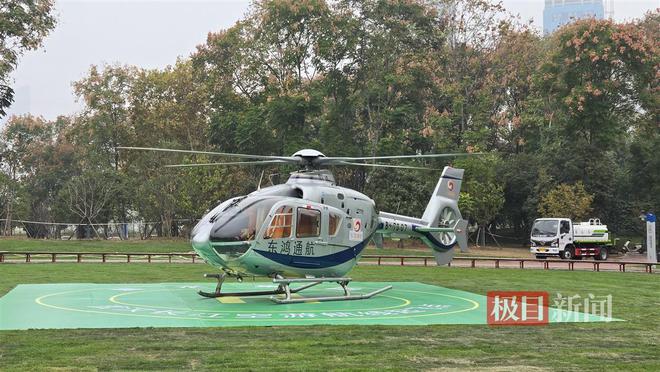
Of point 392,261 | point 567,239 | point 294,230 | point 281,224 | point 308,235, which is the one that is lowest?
point 392,261

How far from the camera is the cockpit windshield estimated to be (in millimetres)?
13445

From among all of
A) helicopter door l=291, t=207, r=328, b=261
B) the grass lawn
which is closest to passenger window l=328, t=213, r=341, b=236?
helicopter door l=291, t=207, r=328, b=261

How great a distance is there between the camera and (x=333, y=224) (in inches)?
595

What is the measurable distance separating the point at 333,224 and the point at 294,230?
3.88 feet

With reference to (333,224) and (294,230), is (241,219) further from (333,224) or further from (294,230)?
A: (333,224)

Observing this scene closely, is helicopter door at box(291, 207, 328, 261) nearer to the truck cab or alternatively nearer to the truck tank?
the truck cab

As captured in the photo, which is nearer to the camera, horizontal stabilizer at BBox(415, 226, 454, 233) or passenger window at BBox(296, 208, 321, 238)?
passenger window at BBox(296, 208, 321, 238)

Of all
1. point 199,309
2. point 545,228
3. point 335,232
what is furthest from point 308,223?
point 545,228

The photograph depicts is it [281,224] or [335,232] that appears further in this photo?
[335,232]

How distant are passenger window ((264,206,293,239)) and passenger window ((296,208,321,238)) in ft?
0.86

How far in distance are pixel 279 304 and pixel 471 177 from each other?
29.3 metres

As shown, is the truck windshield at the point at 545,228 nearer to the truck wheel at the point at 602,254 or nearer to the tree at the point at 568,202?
the truck wheel at the point at 602,254

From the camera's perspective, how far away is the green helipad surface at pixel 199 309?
11395 millimetres

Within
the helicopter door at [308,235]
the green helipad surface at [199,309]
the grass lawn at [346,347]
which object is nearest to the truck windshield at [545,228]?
the green helipad surface at [199,309]
